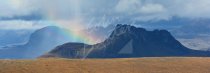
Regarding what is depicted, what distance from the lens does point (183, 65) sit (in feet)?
623

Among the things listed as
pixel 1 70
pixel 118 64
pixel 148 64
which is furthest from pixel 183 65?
pixel 1 70

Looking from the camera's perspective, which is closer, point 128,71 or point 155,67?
point 128,71

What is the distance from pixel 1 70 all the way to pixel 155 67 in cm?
6811

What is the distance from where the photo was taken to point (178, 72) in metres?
164

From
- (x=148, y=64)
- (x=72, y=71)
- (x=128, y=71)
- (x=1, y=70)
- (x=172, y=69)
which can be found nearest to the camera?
(x=1, y=70)

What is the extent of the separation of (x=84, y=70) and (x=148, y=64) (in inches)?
1662

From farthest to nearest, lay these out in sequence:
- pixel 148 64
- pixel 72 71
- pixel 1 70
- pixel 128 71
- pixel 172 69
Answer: pixel 148 64 → pixel 172 69 → pixel 128 71 → pixel 72 71 → pixel 1 70

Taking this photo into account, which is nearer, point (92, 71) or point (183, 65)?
point (92, 71)

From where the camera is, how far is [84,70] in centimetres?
15425

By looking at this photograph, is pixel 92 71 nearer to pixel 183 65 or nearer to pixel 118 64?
pixel 118 64

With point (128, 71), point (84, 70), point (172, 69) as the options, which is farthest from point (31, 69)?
point (172, 69)

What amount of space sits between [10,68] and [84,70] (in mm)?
27688

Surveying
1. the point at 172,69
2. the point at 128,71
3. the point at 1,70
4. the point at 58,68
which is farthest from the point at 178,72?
the point at 1,70

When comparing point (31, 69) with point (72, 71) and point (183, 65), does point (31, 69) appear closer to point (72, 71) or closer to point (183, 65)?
point (72, 71)
